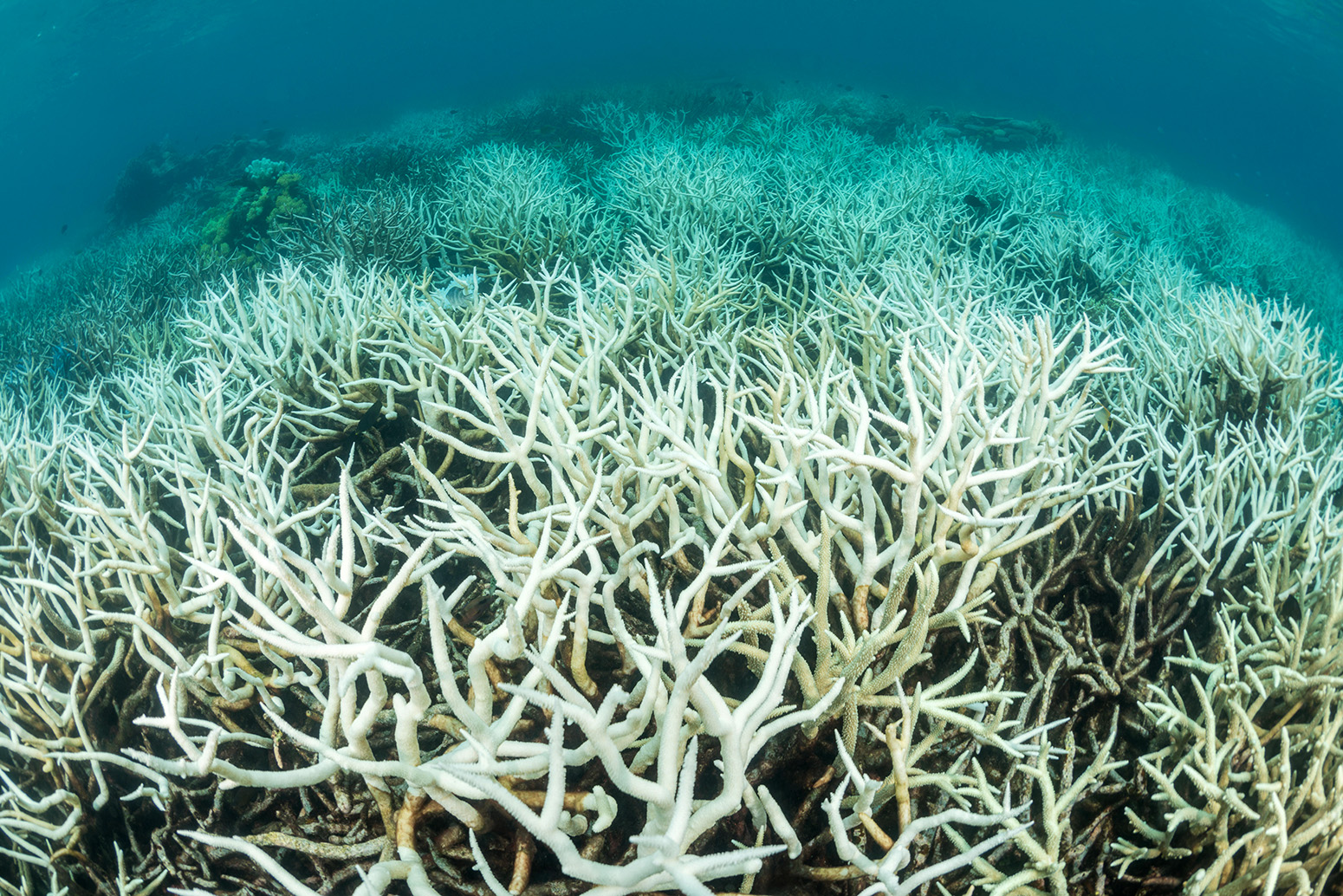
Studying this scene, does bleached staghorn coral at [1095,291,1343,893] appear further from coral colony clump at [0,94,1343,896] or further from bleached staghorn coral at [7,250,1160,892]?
bleached staghorn coral at [7,250,1160,892]

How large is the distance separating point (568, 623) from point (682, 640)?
788 millimetres

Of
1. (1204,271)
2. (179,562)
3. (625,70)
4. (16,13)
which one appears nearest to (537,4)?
(625,70)

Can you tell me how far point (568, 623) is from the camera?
5.24 feet

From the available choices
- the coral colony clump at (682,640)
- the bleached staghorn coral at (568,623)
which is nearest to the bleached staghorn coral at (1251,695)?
the coral colony clump at (682,640)

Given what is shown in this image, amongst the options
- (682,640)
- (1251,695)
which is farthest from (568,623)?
(1251,695)

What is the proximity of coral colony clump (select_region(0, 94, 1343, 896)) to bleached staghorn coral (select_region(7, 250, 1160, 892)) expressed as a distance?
1cm

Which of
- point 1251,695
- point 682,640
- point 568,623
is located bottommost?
point 1251,695

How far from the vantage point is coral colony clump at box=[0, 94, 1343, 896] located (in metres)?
1.08

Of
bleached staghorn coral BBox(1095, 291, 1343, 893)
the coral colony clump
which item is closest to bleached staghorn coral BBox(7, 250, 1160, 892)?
the coral colony clump

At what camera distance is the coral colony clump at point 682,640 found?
108 cm

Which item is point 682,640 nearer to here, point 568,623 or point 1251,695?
point 568,623

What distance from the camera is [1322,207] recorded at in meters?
39.9

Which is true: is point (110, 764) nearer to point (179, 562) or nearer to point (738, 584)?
point (179, 562)

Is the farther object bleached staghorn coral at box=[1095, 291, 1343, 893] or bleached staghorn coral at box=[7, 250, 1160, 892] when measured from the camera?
bleached staghorn coral at box=[1095, 291, 1343, 893]
